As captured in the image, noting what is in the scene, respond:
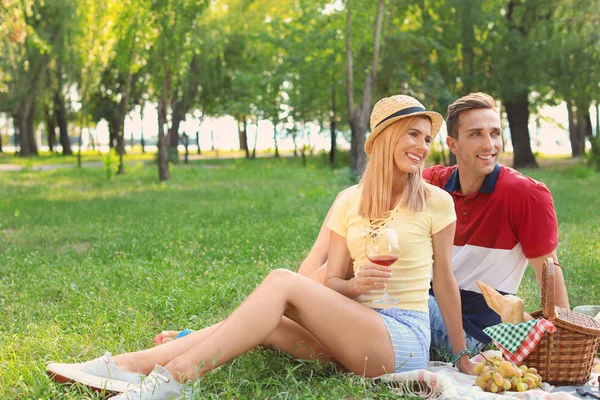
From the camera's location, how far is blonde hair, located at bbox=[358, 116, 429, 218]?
4297 mm

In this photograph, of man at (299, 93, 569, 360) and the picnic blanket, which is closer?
the picnic blanket

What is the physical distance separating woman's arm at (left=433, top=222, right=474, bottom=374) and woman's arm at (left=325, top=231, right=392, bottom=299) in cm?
48

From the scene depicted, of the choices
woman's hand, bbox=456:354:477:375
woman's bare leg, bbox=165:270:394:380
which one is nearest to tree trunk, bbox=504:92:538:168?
woman's hand, bbox=456:354:477:375

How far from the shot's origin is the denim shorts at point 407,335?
4152 millimetres

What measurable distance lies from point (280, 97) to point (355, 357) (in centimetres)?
2715

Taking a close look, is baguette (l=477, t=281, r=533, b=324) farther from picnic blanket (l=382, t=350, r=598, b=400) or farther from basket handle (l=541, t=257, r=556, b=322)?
picnic blanket (l=382, t=350, r=598, b=400)

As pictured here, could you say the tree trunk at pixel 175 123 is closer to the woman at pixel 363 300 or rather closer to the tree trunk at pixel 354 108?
the tree trunk at pixel 354 108

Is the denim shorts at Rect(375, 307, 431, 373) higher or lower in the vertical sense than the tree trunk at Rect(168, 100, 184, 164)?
lower

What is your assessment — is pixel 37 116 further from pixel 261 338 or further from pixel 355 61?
pixel 261 338

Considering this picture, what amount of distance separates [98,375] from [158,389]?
48 centimetres

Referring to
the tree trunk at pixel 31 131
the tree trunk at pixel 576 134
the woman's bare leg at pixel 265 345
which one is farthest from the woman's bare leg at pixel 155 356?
the tree trunk at pixel 31 131

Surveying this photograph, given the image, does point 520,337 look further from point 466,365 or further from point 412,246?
point 412,246

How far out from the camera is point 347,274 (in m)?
4.53

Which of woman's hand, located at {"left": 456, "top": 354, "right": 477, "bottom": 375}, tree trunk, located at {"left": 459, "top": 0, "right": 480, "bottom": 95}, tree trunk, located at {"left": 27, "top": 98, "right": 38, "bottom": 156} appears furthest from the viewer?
tree trunk, located at {"left": 27, "top": 98, "right": 38, "bottom": 156}
